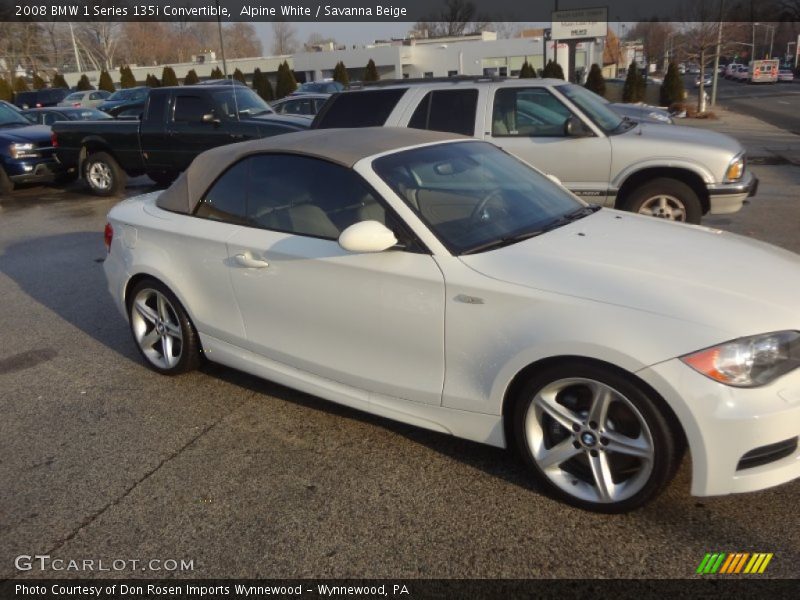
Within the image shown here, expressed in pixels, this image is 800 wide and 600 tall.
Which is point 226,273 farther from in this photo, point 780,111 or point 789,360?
point 780,111

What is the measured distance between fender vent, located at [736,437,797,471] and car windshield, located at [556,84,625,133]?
5.26 metres

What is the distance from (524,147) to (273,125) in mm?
A: 4738

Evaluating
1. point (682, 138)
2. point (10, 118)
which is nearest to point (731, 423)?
point (682, 138)

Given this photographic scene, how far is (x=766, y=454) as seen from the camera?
2555mm

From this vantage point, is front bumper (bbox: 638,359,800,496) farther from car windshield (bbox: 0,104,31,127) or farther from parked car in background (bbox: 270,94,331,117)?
car windshield (bbox: 0,104,31,127)

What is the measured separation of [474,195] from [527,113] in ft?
13.9

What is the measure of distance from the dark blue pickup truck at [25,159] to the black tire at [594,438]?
42.5 feet

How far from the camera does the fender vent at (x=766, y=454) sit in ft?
8.32

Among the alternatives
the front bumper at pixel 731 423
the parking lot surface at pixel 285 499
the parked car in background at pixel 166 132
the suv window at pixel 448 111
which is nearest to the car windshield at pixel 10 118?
the parked car in background at pixel 166 132

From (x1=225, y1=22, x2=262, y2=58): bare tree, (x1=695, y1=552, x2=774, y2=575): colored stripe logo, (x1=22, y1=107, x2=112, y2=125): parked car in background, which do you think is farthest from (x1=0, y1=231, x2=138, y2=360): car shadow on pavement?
(x1=225, y1=22, x2=262, y2=58): bare tree

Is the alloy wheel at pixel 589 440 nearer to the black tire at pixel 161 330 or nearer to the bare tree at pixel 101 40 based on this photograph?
the black tire at pixel 161 330

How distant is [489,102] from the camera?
7516 millimetres

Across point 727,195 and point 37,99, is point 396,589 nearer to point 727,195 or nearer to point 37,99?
point 727,195

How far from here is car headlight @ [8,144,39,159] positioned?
12.9m
